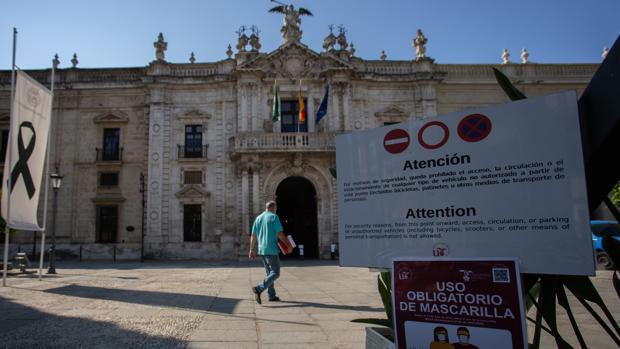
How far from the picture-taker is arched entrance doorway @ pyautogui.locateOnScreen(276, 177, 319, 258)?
23516 millimetres

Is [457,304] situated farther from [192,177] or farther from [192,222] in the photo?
[192,177]

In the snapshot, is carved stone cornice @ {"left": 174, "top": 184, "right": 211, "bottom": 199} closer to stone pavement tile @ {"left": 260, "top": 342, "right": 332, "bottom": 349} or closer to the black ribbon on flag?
the black ribbon on flag

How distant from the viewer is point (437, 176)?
236 centimetres

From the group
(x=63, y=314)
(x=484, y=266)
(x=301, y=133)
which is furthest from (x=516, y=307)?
(x=301, y=133)

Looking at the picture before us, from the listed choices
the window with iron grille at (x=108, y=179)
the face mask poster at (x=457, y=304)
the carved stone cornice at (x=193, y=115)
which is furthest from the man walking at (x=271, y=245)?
the window with iron grille at (x=108, y=179)

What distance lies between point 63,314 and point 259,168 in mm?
16467

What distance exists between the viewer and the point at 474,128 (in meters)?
2.27

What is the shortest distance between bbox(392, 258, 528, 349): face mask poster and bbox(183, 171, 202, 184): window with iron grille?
21.8m

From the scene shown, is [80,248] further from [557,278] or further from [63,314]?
[557,278]

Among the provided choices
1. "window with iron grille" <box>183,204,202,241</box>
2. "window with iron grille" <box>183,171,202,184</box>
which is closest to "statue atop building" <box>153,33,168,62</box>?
"window with iron grille" <box>183,171,202,184</box>

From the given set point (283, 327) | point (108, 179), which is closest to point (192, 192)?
point (108, 179)

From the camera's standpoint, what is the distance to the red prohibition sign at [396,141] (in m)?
2.54

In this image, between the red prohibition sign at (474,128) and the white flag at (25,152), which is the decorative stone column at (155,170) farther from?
the red prohibition sign at (474,128)

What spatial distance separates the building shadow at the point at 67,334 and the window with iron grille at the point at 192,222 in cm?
1707
